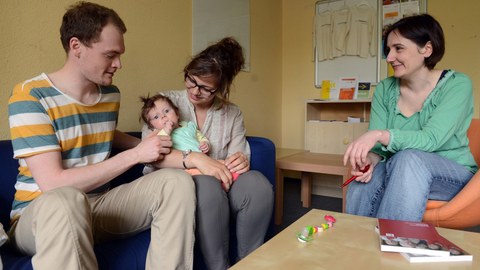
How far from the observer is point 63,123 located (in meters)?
1.13

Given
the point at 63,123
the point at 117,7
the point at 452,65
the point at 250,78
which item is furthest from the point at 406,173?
the point at 452,65

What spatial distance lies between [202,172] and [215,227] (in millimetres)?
242

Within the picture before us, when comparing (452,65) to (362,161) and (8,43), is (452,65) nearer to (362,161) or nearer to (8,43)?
(362,161)

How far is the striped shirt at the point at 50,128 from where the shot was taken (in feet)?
3.35

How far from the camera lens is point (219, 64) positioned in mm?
1464

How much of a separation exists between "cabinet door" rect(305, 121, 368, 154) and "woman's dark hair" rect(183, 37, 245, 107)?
1720 millimetres

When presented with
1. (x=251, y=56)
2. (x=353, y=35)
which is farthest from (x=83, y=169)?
(x=353, y=35)

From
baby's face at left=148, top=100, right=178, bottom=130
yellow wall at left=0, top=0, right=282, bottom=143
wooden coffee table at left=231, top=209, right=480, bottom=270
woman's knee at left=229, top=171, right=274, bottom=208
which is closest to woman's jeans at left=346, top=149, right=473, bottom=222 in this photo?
wooden coffee table at left=231, top=209, right=480, bottom=270

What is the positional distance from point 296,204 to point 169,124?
1.88 meters

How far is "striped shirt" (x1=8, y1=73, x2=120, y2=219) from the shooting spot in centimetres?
102

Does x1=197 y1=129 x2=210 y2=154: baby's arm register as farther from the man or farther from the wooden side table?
the wooden side table

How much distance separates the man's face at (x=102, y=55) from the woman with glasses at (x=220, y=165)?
0.35 metres

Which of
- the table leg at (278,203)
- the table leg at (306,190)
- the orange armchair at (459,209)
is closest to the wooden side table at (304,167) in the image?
the table leg at (278,203)

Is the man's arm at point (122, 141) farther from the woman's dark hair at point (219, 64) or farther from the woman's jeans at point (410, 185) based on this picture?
the woman's jeans at point (410, 185)
